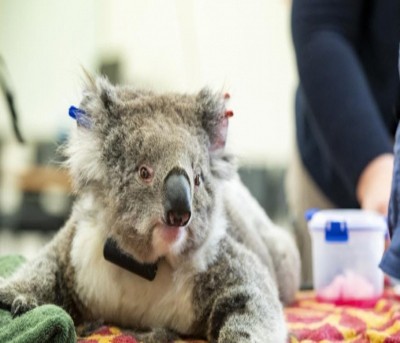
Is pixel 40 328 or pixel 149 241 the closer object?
pixel 40 328

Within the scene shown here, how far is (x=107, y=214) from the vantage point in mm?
1146

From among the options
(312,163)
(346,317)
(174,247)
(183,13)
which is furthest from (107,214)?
(183,13)

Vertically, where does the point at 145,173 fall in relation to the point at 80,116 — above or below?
below

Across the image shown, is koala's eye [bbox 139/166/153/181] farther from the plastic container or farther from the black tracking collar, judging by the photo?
the plastic container

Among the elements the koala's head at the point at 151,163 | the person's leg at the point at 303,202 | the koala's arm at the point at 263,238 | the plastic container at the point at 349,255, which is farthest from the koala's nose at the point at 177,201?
the person's leg at the point at 303,202

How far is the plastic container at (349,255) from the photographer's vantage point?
1596 millimetres

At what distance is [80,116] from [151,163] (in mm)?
205

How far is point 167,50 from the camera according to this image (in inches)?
228

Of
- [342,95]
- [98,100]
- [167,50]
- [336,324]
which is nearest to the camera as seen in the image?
[98,100]

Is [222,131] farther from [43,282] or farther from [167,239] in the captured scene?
[43,282]

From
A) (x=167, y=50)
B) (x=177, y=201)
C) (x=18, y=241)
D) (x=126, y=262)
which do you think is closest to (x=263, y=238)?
(x=126, y=262)

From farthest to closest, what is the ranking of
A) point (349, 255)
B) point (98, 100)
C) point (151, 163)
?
point (349, 255) < point (98, 100) < point (151, 163)

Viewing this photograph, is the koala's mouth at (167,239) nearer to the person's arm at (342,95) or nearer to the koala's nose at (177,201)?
the koala's nose at (177,201)

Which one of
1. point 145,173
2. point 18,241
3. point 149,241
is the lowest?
point 18,241
